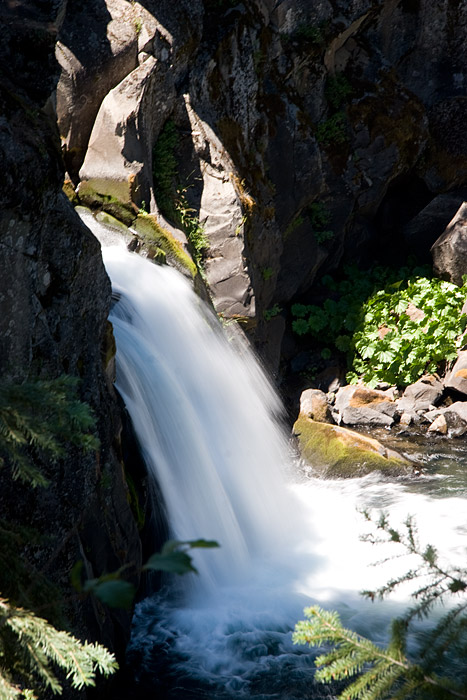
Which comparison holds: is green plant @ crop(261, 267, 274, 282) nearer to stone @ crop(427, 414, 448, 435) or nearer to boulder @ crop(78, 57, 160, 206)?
boulder @ crop(78, 57, 160, 206)

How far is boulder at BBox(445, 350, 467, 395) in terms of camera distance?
31.2ft

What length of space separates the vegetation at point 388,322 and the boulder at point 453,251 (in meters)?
0.24

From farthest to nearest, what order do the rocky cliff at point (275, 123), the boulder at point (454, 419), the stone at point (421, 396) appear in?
1. the stone at point (421, 396)
2. the boulder at point (454, 419)
3. the rocky cliff at point (275, 123)

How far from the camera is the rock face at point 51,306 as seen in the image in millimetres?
3021

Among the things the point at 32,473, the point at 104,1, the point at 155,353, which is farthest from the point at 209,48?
the point at 32,473

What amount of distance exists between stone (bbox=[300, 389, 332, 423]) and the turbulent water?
1.40 m

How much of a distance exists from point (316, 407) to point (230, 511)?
406 centimetres

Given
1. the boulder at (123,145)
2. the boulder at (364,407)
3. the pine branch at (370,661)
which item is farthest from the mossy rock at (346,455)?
the pine branch at (370,661)

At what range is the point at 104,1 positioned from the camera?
791 cm

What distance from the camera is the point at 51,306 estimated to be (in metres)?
3.47

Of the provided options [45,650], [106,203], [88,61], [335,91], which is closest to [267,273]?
[106,203]

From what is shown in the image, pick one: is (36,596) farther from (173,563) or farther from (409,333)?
(409,333)

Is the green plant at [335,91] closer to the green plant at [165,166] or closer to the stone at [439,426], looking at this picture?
the green plant at [165,166]

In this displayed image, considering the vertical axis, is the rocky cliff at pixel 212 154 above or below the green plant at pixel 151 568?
above
